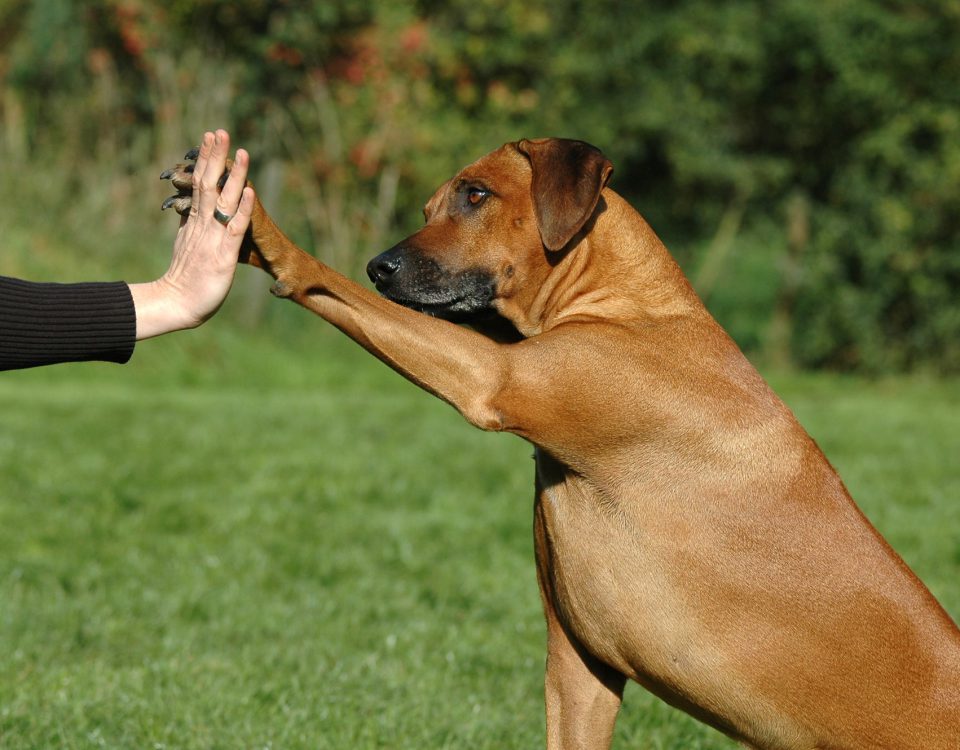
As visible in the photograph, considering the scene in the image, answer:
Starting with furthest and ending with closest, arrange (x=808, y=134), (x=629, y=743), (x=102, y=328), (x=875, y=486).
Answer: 1. (x=808, y=134)
2. (x=875, y=486)
3. (x=629, y=743)
4. (x=102, y=328)

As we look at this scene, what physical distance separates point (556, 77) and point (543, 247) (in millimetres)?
11756

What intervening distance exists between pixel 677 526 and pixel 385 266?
1.06 meters

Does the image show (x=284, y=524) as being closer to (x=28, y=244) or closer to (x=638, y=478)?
(x=638, y=478)

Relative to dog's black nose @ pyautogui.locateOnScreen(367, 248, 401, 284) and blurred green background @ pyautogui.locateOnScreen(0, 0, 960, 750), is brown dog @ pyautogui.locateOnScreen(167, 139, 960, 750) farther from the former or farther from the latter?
blurred green background @ pyautogui.locateOnScreen(0, 0, 960, 750)

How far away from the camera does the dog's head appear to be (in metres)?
3.40

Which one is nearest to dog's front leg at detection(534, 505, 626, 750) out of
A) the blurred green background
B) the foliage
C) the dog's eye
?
the blurred green background

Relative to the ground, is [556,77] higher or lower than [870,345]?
higher

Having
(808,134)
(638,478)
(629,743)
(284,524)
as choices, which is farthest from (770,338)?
(638,478)

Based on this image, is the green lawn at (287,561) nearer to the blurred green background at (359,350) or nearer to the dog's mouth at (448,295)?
the blurred green background at (359,350)

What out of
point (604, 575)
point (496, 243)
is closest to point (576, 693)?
point (604, 575)

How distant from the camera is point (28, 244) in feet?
38.3

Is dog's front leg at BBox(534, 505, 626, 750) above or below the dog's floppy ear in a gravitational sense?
below

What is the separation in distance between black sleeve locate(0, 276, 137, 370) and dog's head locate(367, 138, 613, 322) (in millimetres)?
704

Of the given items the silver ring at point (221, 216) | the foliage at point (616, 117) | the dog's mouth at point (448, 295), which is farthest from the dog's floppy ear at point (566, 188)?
the foliage at point (616, 117)
